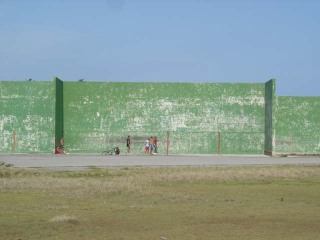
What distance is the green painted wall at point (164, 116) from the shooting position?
5209cm

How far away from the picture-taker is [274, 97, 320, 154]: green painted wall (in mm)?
53125

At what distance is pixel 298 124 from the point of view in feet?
176

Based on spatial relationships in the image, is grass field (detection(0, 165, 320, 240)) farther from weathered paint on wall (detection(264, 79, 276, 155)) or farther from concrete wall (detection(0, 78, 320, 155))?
concrete wall (detection(0, 78, 320, 155))

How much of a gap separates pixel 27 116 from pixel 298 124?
23175 millimetres

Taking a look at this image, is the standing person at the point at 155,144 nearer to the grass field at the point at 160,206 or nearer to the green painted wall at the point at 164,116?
the green painted wall at the point at 164,116

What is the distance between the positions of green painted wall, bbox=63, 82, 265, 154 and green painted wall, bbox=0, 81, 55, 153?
202cm

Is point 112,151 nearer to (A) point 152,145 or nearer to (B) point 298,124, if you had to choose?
(A) point 152,145

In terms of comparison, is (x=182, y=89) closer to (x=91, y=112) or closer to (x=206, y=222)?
(x=91, y=112)

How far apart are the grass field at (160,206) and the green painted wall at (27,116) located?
23998mm

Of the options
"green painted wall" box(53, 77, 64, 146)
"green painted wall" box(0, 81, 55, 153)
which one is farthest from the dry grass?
"green painted wall" box(53, 77, 64, 146)

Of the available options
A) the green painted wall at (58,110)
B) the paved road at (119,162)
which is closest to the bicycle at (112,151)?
the green painted wall at (58,110)

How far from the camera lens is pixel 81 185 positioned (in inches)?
834

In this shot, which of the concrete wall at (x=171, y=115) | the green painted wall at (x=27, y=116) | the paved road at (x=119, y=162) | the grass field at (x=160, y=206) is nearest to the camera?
the grass field at (x=160, y=206)

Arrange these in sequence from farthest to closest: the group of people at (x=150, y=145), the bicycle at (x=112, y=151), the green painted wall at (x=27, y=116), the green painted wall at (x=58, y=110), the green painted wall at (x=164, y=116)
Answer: the green painted wall at (x=164, y=116) → the group of people at (x=150, y=145) → the green painted wall at (x=58, y=110) → the green painted wall at (x=27, y=116) → the bicycle at (x=112, y=151)
